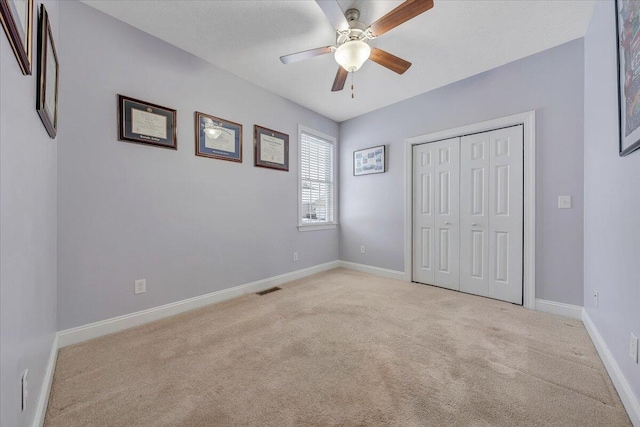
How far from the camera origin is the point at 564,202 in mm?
2406

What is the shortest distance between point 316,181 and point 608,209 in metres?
3.22

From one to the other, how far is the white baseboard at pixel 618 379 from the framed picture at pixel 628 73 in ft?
4.01

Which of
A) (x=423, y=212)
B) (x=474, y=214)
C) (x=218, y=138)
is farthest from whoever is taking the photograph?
(x=423, y=212)

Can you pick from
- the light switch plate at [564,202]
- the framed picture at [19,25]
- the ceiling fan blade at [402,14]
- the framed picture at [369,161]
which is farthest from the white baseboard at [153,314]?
the light switch plate at [564,202]

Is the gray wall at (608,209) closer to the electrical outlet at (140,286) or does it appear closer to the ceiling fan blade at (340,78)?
the ceiling fan blade at (340,78)

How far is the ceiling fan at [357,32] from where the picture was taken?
162 cm

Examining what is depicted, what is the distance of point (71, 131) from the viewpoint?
1.89 meters

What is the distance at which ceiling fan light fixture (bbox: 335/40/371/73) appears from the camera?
77.1 inches

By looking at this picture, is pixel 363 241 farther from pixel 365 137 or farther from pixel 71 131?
pixel 71 131

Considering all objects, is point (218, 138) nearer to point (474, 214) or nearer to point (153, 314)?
point (153, 314)

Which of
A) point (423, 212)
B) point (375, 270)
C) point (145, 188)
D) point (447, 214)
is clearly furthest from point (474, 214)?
point (145, 188)

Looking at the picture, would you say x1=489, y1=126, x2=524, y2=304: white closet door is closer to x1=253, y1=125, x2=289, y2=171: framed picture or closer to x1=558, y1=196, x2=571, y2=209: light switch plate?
x1=558, y1=196, x2=571, y2=209: light switch plate

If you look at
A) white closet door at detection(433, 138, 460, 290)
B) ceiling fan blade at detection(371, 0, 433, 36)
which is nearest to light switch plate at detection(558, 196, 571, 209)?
white closet door at detection(433, 138, 460, 290)

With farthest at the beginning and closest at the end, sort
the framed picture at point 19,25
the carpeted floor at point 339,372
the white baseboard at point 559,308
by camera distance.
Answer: the white baseboard at point 559,308 < the carpeted floor at point 339,372 < the framed picture at point 19,25
